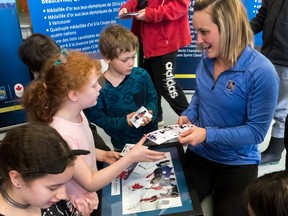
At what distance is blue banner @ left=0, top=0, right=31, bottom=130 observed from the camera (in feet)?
8.57

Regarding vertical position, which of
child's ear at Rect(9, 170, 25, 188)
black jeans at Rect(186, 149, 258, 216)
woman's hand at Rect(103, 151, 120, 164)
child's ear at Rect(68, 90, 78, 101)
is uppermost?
child's ear at Rect(68, 90, 78, 101)

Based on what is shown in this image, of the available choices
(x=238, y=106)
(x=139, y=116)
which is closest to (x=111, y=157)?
(x=139, y=116)

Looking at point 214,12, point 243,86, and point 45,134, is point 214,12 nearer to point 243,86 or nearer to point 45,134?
point 243,86

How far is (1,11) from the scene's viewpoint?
8.41ft

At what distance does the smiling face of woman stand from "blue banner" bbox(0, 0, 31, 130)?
1.77m

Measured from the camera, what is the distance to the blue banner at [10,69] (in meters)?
2.61

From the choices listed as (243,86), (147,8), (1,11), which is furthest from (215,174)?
(1,11)

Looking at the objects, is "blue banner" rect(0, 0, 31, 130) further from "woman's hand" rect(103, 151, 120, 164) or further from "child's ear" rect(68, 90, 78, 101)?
"child's ear" rect(68, 90, 78, 101)

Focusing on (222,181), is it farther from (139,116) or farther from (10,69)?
(10,69)

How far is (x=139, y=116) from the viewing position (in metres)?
1.87

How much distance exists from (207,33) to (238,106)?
1.30 feet

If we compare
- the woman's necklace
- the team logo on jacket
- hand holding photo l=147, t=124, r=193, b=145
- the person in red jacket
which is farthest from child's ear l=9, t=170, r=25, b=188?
the person in red jacket

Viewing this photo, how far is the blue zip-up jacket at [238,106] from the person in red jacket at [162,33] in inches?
29.5

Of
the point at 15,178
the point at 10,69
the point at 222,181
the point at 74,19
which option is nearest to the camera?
the point at 15,178
